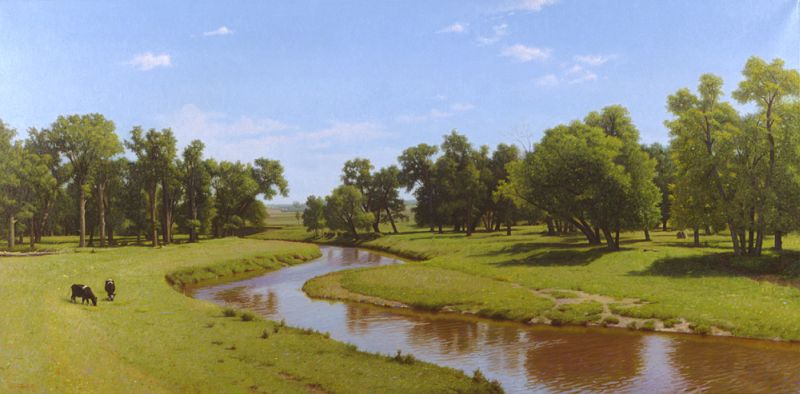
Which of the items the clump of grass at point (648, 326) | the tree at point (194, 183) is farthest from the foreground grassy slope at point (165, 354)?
the tree at point (194, 183)

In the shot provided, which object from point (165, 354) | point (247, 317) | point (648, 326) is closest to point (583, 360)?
point (648, 326)

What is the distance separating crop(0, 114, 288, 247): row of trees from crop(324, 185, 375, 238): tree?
795 inches

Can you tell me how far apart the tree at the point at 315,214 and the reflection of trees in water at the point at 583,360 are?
96.0 metres

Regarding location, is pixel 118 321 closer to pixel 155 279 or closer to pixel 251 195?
pixel 155 279

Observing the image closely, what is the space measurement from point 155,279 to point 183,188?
62.3m

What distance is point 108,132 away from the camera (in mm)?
70875

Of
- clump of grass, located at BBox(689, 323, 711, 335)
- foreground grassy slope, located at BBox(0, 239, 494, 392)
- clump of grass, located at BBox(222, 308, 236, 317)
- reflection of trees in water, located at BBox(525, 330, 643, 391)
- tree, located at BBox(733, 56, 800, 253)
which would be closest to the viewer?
foreground grassy slope, located at BBox(0, 239, 494, 392)

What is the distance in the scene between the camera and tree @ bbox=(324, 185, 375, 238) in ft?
344

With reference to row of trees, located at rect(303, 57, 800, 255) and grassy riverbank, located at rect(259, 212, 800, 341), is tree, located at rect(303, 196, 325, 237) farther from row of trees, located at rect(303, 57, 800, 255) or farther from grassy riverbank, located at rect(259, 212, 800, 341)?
grassy riverbank, located at rect(259, 212, 800, 341)

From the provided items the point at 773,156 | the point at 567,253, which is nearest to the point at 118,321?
the point at 567,253

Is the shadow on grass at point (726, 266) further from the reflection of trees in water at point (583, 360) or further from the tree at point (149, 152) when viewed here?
the tree at point (149, 152)

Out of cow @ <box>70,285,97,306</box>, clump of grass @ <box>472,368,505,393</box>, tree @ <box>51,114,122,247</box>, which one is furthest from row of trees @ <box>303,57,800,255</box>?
tree @ <box>51,114,122,247</box>

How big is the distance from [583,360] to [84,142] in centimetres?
7145

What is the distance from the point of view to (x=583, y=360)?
76.2 ft
